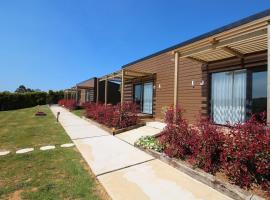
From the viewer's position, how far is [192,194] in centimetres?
335

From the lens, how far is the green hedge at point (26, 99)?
29.3m

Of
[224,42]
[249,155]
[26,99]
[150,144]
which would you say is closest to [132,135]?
[150,144]

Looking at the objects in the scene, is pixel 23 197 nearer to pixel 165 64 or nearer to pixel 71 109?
pixel 165 64

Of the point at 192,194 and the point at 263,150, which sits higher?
the point at 263,150

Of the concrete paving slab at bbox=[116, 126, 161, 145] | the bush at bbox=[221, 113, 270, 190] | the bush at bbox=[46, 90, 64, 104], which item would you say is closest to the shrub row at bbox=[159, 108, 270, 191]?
the bush at bbox=[221, 113, 270, 190]

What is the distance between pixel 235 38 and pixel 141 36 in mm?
13091

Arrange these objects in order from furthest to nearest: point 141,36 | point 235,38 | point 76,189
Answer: point 141,36 < point 235,38 < point 76,189

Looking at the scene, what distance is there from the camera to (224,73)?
24.8ft

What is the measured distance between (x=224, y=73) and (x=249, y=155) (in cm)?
499

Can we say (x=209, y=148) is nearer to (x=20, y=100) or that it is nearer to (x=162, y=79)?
(x=162, y=79)

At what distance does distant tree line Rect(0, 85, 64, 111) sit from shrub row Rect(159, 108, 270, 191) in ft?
103

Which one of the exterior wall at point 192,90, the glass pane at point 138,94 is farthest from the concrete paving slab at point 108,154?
the glass pane at point 138,94

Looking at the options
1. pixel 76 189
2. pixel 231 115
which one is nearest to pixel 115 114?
pixel 231 115

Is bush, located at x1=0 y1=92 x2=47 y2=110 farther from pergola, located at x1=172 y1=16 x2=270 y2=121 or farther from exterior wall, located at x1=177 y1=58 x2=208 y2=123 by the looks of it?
pergola, located at x1=172 y1=16 x2=270 y2=121
